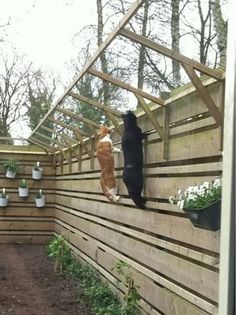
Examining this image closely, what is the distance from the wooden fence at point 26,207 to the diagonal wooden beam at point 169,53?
583 centimetres

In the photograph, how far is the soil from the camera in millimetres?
3963

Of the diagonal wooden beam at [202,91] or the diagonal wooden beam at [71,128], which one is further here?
the diagonal wooden beam at [71,128]

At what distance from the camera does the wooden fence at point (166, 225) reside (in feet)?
7.41

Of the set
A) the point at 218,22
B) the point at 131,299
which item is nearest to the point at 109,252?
the point at 131,299

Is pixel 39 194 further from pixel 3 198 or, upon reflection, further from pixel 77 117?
pixel 77 117

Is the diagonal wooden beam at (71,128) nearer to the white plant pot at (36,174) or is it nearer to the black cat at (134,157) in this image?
the black cat at (134,157)

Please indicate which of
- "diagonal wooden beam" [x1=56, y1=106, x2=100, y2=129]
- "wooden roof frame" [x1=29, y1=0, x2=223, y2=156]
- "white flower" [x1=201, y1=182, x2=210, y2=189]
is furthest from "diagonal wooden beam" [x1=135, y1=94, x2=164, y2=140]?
"diagonal wooden beam" [x1=56, y1=106, x2=100, y2=129]

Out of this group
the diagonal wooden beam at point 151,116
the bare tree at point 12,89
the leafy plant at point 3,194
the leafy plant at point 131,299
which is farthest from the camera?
the leafy plant at point 3,194

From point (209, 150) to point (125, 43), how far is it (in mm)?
720

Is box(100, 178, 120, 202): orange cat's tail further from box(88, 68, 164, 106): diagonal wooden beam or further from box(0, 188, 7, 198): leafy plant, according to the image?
box(0, 188, 7, 198): leafy plant

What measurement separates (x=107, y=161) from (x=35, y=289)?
1439mm

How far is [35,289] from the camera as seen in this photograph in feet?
15.4

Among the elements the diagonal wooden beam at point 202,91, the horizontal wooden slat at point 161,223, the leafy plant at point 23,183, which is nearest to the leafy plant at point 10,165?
the leafy plant at point 23,183

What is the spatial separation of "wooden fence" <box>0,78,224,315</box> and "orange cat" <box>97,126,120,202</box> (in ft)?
0.23
